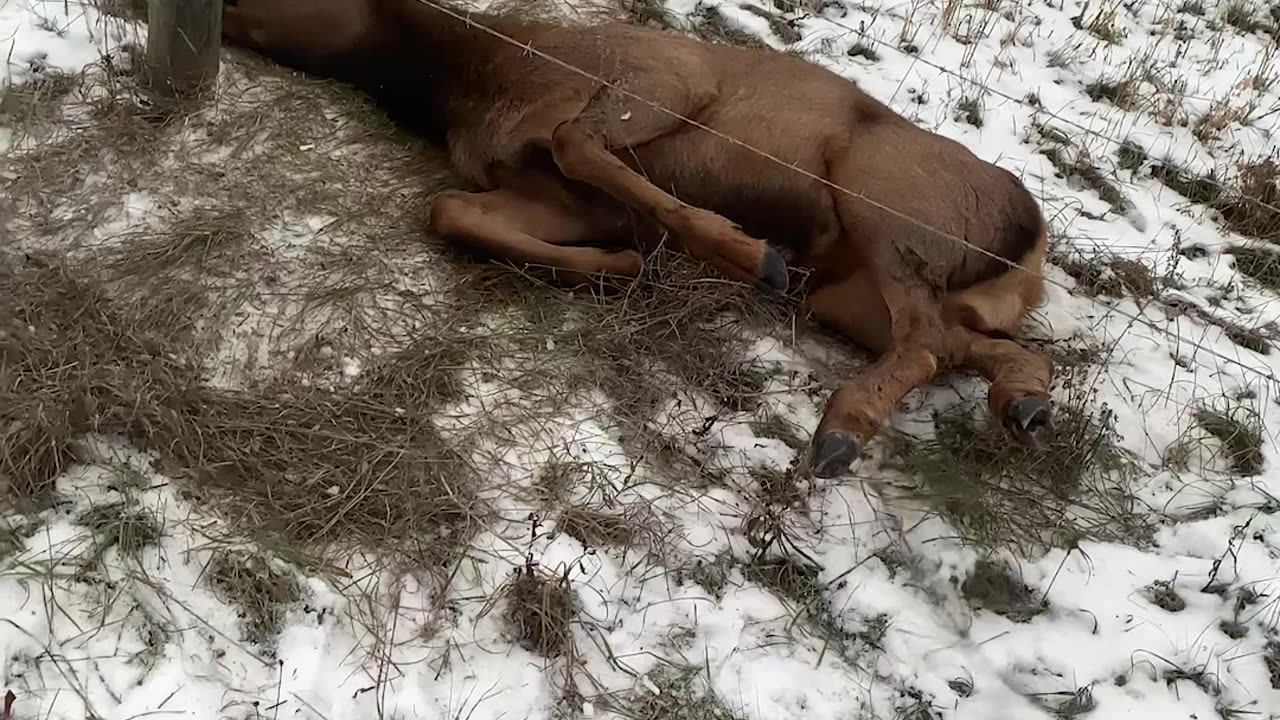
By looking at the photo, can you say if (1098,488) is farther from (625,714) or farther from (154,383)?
(154,383)

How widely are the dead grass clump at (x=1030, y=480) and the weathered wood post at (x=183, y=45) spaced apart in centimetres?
303

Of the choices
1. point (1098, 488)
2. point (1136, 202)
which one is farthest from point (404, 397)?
point (1136, 202)

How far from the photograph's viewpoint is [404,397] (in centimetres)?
333

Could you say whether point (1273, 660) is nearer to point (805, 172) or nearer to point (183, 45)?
point (805, 172)

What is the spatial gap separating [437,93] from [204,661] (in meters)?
2.56

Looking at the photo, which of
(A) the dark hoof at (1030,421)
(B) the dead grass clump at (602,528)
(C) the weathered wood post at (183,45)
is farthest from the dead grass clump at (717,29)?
(B) the dead grass clump at (602,528)

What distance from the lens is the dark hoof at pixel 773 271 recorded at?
3686 millimetres

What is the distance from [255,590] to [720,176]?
2212 millimetres

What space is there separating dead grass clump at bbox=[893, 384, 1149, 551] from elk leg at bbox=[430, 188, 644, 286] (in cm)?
129

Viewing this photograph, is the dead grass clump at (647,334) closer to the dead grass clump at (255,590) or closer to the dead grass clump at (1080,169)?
the dead grass clump at (255,590)

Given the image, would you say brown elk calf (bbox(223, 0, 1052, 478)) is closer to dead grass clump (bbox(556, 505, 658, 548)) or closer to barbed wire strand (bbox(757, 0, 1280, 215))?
dead grass clump (bbox(556, 505, 658, 548))

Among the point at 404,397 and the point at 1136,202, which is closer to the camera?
the point at 404,397

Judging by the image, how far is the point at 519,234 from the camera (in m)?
4.00

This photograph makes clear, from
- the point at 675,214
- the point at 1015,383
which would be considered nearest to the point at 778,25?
the point at 675,214
